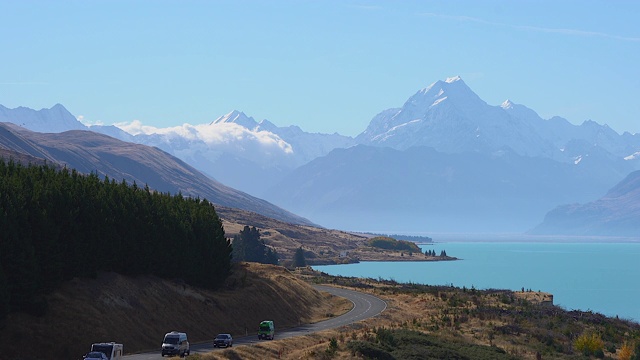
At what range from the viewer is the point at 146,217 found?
80.6 metres

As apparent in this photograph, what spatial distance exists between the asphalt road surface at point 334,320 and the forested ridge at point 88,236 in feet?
28.4

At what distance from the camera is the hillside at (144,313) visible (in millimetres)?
59781

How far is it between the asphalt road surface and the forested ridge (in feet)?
28.4

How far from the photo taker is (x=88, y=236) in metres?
71.0

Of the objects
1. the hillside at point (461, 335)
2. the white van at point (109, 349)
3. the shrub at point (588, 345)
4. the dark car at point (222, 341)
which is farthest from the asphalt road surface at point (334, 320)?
the shrub at point (588, 345)

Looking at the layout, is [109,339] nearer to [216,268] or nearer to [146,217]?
[146,217]

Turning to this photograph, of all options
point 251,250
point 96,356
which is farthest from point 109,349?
point 251,250

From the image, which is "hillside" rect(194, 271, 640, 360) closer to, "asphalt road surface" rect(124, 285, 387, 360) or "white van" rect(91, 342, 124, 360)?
"asphalt road surface" rect(124, 285, 387, 360)

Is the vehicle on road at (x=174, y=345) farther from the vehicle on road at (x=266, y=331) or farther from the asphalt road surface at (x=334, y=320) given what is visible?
the vehicle on road at (x=266, y=331)

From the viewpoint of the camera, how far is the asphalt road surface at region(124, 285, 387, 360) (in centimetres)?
6500

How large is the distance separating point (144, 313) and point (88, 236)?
26.2ft

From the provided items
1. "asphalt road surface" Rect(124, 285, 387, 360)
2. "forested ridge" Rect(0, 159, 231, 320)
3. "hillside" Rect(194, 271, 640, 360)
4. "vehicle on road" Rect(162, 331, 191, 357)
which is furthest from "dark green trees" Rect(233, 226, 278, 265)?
"vehicle on road" Rect(162, 331, 191, 357)

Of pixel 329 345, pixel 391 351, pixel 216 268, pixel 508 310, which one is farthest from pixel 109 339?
pixel 508 310

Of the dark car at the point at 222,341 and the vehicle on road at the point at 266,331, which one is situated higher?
the vehicle on road at the point at 266,331
